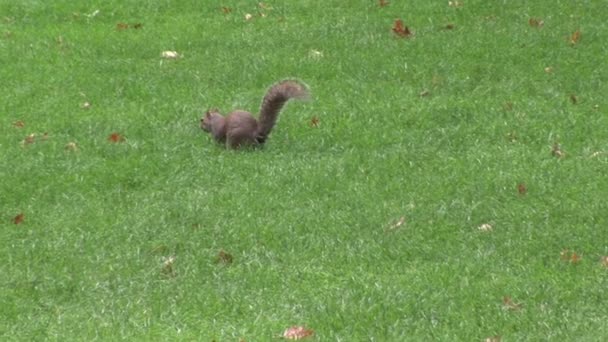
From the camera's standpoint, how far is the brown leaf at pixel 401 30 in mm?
12427

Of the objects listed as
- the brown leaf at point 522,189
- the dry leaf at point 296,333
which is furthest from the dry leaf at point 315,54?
the dry leaf at point 296,333

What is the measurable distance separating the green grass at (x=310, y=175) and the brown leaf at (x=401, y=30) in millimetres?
136

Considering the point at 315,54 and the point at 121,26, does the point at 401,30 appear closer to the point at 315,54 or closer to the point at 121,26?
the point at 315,54

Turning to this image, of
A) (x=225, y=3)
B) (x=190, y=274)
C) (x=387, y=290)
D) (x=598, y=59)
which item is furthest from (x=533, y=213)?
(x=225, y=3)

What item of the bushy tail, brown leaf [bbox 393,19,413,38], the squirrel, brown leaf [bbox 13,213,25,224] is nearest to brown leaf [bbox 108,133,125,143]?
the squirrel

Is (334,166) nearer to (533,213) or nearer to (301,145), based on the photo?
(301,145)

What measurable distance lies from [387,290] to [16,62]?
6455 millimetres

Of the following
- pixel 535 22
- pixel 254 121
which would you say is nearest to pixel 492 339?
pixel 254 121

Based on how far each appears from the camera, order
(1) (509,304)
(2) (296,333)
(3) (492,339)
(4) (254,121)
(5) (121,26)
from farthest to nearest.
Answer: (5) (121,26) < (4) (254,121) < (1) (509,304) < (2) (296,333) < (3) (492,339)

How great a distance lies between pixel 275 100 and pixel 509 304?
3.32 m

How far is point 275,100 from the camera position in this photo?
9.28 metres

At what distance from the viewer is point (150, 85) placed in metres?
11.4

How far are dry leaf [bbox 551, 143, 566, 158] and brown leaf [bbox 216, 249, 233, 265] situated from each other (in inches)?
108

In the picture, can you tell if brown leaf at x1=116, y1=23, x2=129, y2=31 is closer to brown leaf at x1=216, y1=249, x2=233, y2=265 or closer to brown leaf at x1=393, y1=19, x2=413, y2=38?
brown leaf at x1=393, y1=19, x2=413, y2=38
